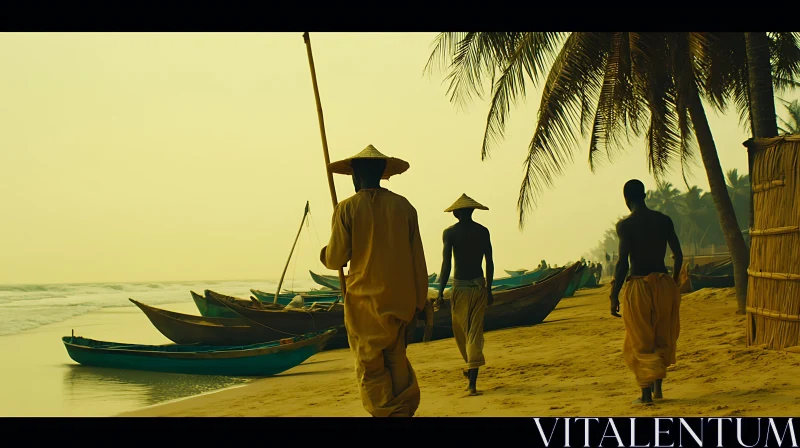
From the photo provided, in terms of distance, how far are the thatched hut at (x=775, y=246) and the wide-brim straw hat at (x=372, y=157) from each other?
4.34m

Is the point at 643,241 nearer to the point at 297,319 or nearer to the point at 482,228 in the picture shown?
the point at 482,228

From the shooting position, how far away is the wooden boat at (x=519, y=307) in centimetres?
1245

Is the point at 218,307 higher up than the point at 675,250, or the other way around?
the point at 675,250

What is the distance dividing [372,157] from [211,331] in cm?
791

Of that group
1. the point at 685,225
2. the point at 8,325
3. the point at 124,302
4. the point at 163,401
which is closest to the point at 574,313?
the point at 163,401

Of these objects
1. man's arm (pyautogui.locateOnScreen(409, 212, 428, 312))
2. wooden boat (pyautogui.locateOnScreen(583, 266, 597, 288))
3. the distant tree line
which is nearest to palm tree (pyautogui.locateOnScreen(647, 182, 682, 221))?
the distant tree line

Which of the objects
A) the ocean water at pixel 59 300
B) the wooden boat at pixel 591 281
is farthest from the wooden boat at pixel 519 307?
the wooden boat at pixel 591 281

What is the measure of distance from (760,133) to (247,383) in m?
6.79

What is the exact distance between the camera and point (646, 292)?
5.35 m

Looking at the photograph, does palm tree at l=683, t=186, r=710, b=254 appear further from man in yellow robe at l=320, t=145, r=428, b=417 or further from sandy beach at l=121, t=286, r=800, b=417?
man in yellow robe at l=320, t=145, r=428, b=417

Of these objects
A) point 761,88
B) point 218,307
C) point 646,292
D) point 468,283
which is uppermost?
point 761,88

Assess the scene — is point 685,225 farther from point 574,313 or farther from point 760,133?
point 760,133

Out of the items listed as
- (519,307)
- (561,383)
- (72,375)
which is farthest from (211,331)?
(561,383)
